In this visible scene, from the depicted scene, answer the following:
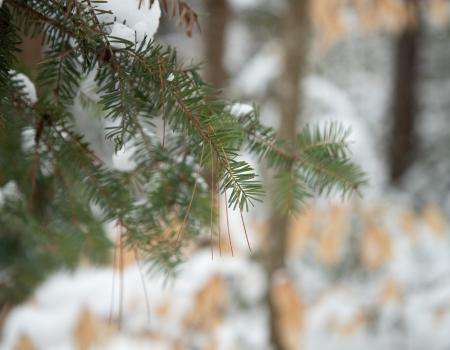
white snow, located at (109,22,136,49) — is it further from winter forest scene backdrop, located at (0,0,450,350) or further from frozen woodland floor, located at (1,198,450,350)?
frozen woodland floor, located at (1,198,450,350)

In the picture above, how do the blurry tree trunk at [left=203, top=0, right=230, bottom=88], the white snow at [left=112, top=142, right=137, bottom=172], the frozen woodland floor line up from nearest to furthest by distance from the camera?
the white snow at [left=112, top=142, right=137, bottom=172] < the frozen woodland floor < the blurry tree trunk at [left=203, top=0, right=230, bottom=88]

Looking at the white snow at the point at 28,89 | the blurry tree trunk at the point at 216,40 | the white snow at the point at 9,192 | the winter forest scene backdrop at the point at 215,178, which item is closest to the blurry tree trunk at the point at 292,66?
the winter forest scene backdrop at the point at 215,178

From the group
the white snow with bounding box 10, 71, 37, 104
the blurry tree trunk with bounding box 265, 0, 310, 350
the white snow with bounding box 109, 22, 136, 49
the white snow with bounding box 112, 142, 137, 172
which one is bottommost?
the white snow with bounding box 112, 142, 137, 172

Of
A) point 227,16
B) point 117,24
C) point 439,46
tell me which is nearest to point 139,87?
point 117,24

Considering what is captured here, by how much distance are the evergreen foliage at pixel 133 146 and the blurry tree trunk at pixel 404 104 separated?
3.47m

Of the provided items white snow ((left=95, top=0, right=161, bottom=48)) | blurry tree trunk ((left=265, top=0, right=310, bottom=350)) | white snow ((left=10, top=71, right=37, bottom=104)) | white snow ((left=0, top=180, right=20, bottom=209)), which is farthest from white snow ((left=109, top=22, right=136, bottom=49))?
blurry tree trunk ((left=265, top=0, right=310, bottom=350))

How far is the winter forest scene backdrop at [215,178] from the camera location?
0.38m

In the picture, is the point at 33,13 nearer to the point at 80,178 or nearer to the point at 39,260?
the point at 80,178

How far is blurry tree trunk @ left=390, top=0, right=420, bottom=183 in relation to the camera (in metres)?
3.74

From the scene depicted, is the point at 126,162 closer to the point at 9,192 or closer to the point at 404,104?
the point at 9,192

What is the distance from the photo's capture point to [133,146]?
496 millimetres

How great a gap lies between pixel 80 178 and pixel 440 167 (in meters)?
3.54

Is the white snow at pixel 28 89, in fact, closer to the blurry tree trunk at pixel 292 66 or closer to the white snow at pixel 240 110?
the white snow at pixel 240 110

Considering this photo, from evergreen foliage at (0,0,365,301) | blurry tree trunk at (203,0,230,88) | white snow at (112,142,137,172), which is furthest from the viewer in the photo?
blurry tree trunk at (203,0,230,88)
